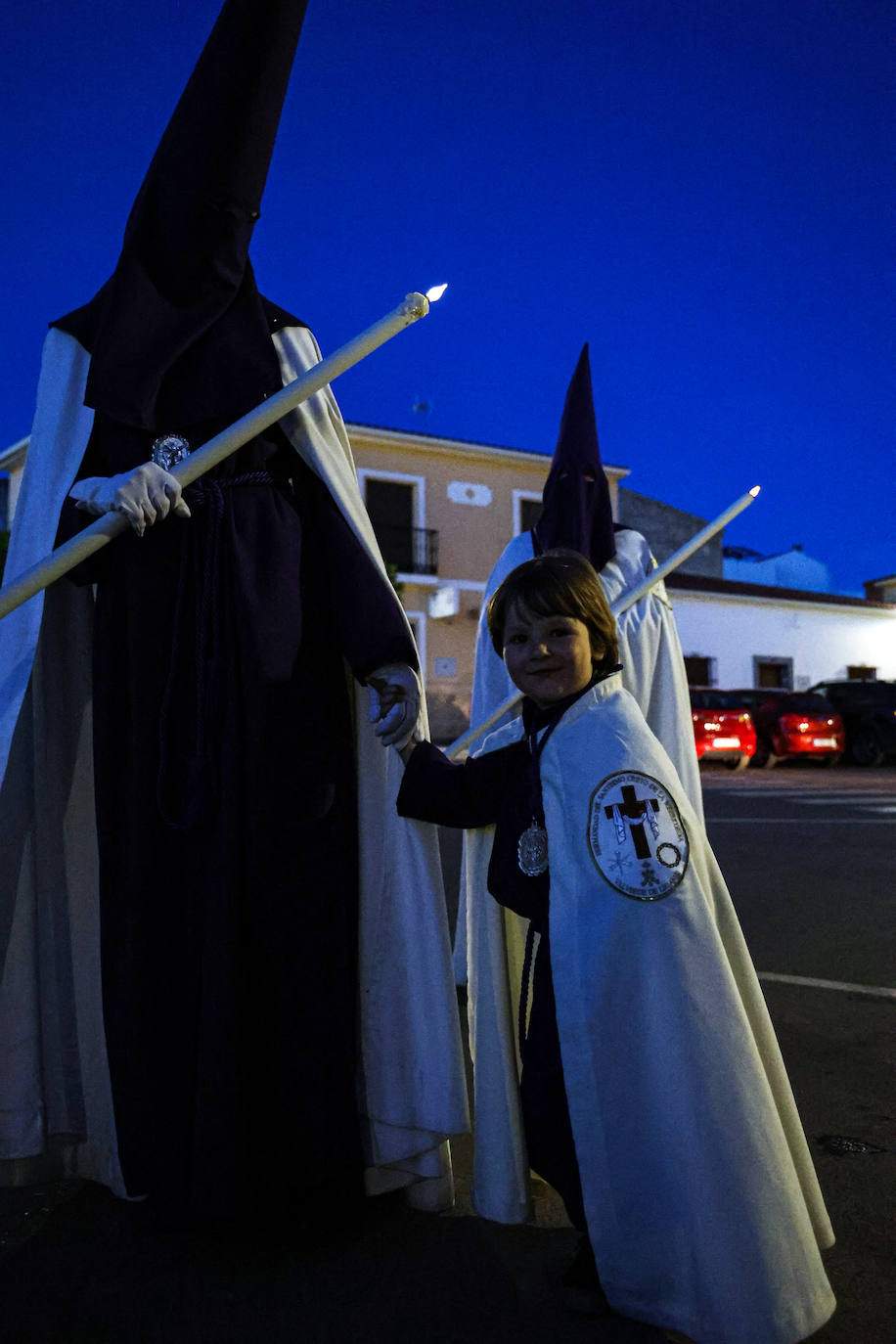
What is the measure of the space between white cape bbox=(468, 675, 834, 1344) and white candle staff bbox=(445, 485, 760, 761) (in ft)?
1.94

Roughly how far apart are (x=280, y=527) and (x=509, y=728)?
0.62 meters

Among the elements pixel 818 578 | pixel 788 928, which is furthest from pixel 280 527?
pixel 818 578

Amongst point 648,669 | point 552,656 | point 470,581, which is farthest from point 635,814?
point 470,581

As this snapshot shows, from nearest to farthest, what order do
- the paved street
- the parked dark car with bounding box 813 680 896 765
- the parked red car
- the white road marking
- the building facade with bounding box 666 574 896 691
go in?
the paved street
the white road marking
the parked red car
the parked dark car with bounding box 813 680 896 765
the building facade with bounding box 666 574 896 691

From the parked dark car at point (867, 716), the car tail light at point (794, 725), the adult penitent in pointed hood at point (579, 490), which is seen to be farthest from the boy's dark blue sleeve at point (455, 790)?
the parked dark car at point (867, 716)

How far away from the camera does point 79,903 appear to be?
7.09ft

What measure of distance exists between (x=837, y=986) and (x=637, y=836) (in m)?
2.23

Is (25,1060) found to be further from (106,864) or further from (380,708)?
(380,708)

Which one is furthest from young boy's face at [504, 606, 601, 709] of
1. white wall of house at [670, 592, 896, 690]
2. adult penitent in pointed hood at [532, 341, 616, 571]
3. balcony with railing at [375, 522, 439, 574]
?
white wall of house at [670, 592, 896, 690]

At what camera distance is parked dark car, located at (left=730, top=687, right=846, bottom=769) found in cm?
1661

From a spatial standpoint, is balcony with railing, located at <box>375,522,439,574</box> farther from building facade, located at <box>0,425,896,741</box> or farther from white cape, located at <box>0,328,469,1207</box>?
white cape, located at <box>0,328,469,1207</box>

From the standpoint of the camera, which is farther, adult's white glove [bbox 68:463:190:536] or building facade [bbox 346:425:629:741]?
building facade [bbox 346:425:629:741]

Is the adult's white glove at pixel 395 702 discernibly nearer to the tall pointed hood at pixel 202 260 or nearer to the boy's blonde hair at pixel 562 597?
the boy's blonde hair at pixel 562 597

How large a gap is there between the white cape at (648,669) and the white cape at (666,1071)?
4.50ft
